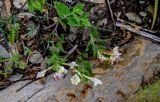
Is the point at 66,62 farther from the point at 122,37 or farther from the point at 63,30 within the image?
the point at 122,37

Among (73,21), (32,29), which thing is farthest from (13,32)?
(73,21)

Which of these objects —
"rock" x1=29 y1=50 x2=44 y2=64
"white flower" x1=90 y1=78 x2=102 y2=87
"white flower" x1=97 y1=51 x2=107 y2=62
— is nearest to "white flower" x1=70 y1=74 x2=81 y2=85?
"white flower" x1=90 y1=78 x2=102 y2=87

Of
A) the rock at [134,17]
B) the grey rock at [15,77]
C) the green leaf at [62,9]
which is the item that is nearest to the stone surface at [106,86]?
the grey rock at [15,77]

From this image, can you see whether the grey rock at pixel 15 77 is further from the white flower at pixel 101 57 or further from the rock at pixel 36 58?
the white flower at pixel 101 57

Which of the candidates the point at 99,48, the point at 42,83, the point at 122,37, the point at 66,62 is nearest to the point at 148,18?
the point at 122,37

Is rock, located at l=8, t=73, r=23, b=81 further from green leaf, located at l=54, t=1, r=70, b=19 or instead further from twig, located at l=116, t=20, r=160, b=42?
twig, located at l=116, t=20, r=160, b=42

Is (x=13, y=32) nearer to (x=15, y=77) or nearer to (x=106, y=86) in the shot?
(x=15, y=77)
